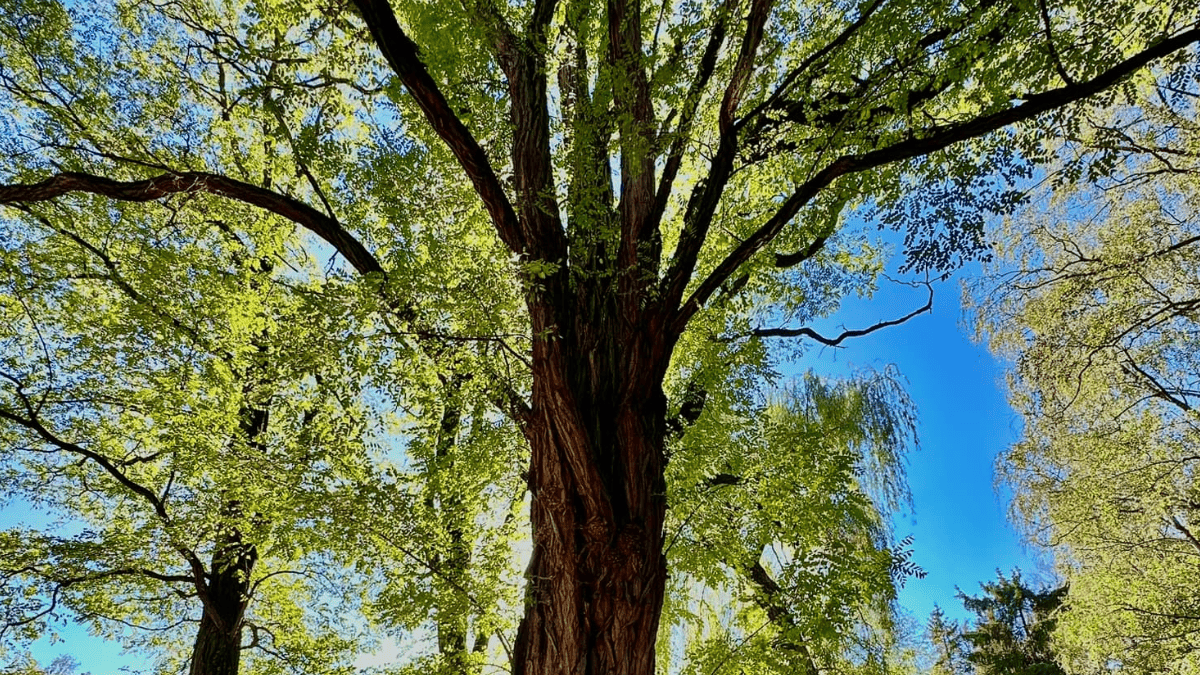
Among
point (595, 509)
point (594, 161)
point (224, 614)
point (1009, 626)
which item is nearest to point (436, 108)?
point (594, 161)

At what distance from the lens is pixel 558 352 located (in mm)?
3215

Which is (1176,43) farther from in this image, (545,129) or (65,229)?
(65,229)

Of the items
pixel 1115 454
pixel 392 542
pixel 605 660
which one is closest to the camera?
pixel 605 660

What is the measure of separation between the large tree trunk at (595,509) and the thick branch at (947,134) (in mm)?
514

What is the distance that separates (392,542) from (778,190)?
3.99 metres

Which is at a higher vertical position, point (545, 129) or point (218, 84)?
point (218, 84)

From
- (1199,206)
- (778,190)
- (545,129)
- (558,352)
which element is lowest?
(558,352)

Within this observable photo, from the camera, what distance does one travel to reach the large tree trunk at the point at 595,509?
3.04 m

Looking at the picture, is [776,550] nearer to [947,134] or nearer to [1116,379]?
[1116,379]

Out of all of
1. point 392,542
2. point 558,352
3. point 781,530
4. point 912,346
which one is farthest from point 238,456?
point 912,346

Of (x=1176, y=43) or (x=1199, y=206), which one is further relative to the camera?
(x=1199, y=206)

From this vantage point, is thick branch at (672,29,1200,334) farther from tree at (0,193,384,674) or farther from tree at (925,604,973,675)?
tree at (925,604,973,675)

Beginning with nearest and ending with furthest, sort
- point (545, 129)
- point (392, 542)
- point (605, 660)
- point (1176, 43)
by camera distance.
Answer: point (1176, 43) → point (605, 660) → point (545, 129) → point (392, 542)

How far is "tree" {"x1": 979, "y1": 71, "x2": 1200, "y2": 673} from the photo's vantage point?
20.2ft
